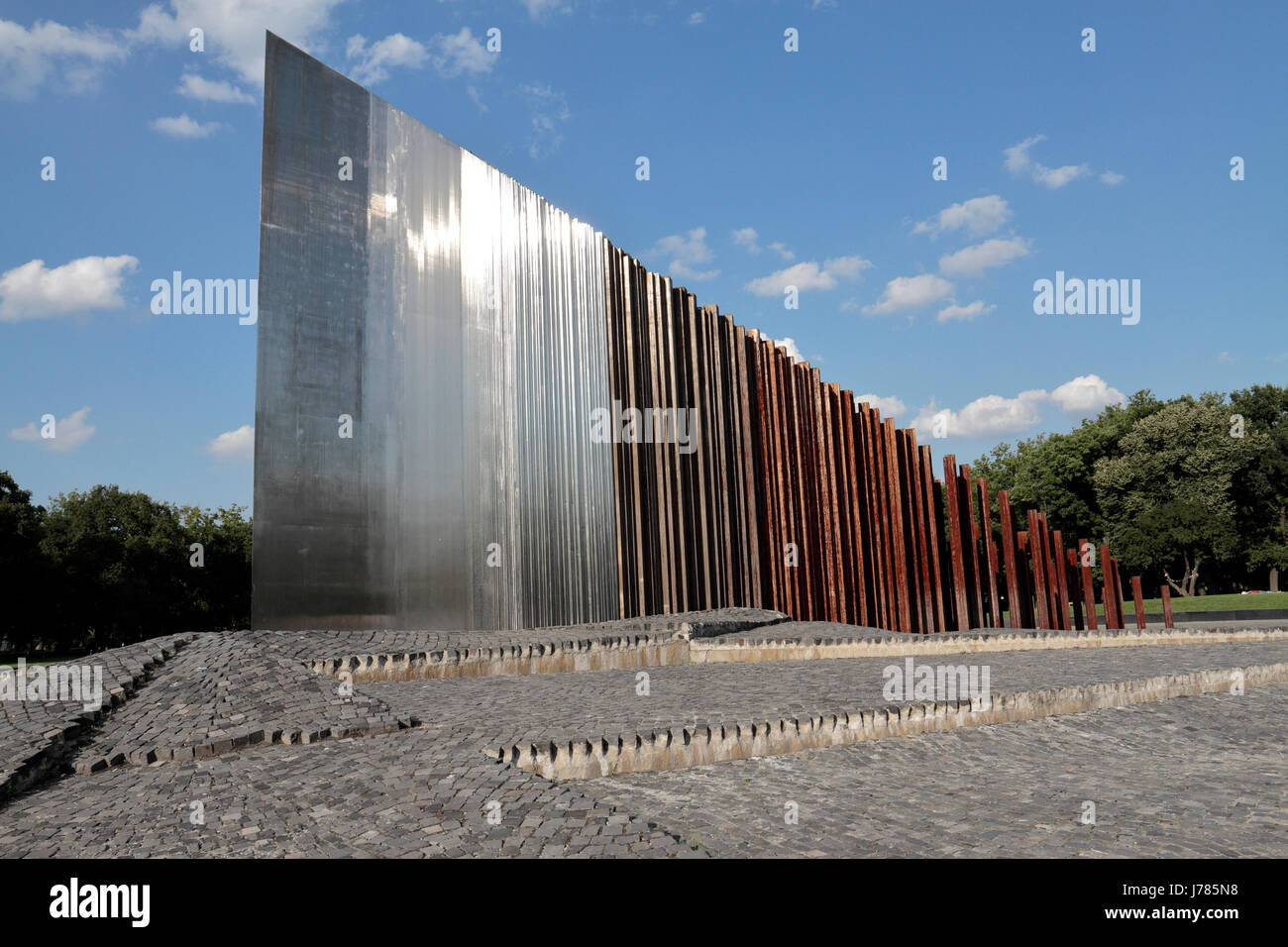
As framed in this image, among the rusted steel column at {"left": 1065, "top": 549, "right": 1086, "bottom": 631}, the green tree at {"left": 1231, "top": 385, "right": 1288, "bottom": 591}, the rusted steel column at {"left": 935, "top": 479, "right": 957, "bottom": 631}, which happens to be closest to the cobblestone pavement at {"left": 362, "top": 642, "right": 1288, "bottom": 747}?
the rusted steel column at {"left": 935, "top": 479, "right": 957, "bottom": 631}

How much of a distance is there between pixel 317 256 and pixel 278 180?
123cm

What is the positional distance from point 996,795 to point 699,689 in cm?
414

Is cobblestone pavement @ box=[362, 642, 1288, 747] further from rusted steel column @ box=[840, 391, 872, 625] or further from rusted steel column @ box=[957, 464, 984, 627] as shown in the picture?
rusted steel column @ box=[957, 464, 984, 627]

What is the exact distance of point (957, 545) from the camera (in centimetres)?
1989

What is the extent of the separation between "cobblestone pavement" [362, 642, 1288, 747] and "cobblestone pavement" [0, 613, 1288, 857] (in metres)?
0.07

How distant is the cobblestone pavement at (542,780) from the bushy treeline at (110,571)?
23.6 m

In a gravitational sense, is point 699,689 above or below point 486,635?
below

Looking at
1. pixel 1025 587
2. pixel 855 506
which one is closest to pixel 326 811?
pixel 855 506

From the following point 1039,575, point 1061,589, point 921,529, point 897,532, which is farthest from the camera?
point 1061,589

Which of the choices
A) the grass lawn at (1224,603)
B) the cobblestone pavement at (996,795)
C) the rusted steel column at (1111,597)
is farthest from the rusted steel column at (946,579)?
the grass lawn at (1224,603)

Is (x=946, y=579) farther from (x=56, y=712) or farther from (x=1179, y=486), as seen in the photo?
(x=1179, y=486)

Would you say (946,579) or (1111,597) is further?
(1111,597)
